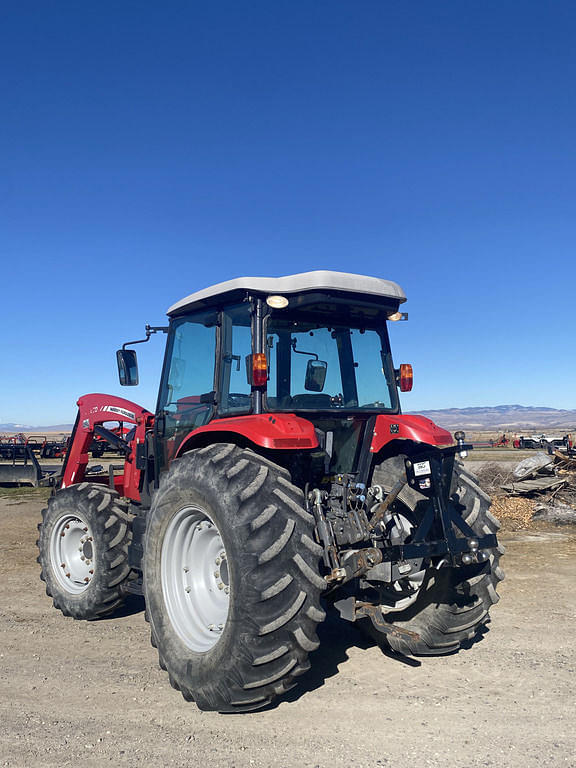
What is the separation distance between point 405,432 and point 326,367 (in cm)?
91

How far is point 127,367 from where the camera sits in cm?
645

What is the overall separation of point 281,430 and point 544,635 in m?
3.37

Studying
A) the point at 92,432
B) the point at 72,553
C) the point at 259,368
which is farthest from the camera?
the point at 92,432

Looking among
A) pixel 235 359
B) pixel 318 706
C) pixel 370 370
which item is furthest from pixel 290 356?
pixel 318 706

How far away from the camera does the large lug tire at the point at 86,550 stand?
20.2ft

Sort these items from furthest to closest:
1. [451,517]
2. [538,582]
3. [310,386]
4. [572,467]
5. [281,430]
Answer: [572,467] → [538,582] → [310,386] → [451,517] → [281,430]

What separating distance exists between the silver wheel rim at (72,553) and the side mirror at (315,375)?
110 inches

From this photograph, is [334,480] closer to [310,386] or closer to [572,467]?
[310,386]

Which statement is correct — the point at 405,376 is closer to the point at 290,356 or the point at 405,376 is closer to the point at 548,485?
the point at 290,356

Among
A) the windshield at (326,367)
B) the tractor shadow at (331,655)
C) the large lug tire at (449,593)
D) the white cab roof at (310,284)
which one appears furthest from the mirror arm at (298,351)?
the tractor shadow at (331,655)

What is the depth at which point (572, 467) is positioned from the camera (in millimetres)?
14922

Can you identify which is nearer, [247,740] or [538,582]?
[247,740]

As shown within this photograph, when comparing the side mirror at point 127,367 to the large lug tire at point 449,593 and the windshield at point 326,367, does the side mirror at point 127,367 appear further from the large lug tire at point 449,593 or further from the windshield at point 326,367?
the large lug tire at point 449,593

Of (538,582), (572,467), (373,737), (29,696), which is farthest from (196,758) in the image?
(572,467)
